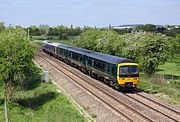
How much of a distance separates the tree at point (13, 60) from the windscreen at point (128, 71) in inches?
303

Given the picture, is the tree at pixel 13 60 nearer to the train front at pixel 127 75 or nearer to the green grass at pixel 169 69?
the train front at pixel 127 75

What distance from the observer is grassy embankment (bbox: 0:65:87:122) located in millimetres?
22798

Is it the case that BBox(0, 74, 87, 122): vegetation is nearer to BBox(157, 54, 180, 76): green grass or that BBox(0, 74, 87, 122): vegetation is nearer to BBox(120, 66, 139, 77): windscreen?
BBox(120, 66, 139, 77): windscreen

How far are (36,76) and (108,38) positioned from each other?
2503 centimetres

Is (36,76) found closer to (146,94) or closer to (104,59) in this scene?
(104,59)

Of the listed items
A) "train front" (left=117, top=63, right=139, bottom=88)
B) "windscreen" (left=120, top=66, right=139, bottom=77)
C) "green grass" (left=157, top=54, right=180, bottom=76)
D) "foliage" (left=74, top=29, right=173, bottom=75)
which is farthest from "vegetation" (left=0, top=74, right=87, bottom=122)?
"green grass" (left=157, top=54, right=180, bottom=76)

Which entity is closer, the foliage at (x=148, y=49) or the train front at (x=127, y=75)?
the train front at (x=127, y=75)

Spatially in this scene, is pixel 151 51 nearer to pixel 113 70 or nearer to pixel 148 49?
pixel 148 49

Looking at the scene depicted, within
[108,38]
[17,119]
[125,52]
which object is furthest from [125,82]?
[108,38]

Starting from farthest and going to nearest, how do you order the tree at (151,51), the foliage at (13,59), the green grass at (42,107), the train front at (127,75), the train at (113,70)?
the tree at (151,51), the train at (113,70), the train front at (127,75), the foliage at (13,59), the green grass at (42,107)

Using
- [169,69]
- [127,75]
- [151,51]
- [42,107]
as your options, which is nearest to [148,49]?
[151,51]

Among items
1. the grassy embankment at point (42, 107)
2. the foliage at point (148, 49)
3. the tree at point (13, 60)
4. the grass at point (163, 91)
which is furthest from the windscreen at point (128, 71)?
the foliage at point (148, 49)

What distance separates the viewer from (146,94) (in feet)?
91.9

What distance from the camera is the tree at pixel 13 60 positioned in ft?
89.2
